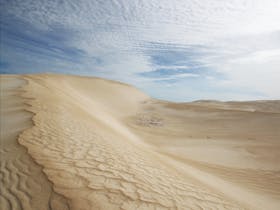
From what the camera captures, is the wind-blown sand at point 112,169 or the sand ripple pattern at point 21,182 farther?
the wind-blown sand at point 112,169

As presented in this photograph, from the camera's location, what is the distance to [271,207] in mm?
4316

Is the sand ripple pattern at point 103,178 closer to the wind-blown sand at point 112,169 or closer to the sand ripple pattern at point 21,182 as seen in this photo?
the wind-blown sand at point 112,169

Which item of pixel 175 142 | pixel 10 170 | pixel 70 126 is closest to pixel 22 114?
pixel 70 126

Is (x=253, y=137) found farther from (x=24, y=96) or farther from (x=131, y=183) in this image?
(x=24, y=96)

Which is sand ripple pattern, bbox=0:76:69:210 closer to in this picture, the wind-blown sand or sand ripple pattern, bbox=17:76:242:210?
the wind-blown sand

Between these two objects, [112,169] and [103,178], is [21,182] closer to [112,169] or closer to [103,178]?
[103,178]

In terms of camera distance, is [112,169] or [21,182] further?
[112,169]

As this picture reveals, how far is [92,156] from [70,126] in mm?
2347

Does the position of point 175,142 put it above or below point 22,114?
below

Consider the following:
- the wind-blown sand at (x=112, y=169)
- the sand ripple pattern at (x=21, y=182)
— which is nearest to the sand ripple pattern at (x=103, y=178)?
the wind-blown sand at (x=112, y=169)

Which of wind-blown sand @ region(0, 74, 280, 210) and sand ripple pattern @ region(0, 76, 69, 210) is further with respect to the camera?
wind-blown sand @ region(0, 74, 280, 210)

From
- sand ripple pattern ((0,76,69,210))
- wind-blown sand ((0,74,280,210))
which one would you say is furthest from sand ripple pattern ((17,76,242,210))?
sand ripple pattern ((0,76,69,210))

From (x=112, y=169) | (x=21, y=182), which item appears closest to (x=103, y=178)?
(x=112, y=169)

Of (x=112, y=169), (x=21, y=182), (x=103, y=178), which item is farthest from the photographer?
(x=112, y=169)
